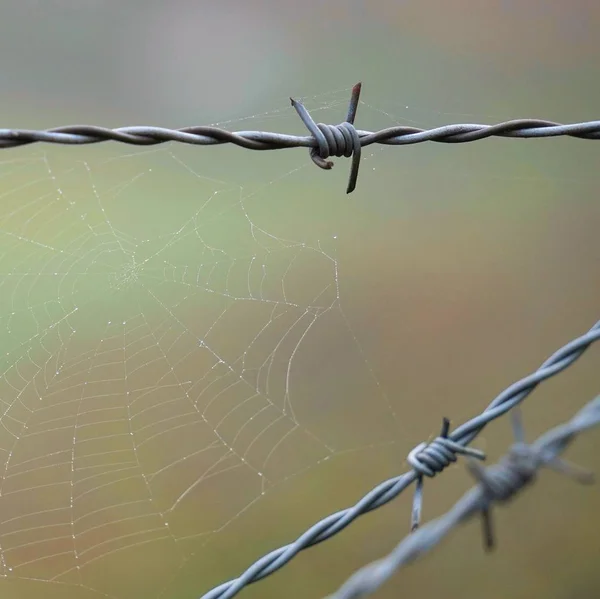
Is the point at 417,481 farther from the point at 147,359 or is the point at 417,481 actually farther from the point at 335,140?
the point at 147,359

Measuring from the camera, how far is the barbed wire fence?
94 centimetres

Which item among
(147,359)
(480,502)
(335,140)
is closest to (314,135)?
(335,140)

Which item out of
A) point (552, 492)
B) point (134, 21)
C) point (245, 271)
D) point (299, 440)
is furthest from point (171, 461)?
point (134, 21)

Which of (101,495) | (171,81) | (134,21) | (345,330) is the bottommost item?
(101,495)

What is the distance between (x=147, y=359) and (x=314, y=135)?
87.3 inches

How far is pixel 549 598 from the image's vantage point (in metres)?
3.69

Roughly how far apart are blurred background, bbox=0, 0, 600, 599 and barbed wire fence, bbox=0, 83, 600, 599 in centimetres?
162

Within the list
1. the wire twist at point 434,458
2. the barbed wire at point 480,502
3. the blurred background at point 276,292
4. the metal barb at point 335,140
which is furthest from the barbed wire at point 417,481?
the blurred background at point 276,292

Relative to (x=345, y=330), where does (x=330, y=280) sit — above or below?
above

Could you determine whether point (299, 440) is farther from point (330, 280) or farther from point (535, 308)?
point (535, 308)

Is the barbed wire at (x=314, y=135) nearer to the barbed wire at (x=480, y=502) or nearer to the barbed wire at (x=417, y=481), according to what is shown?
the barbed wire at (x=417, y=481)

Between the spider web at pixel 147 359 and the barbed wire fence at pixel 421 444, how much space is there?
63.8 inches

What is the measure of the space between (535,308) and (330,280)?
1430 mm

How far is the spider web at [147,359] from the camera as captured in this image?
3084 mm
